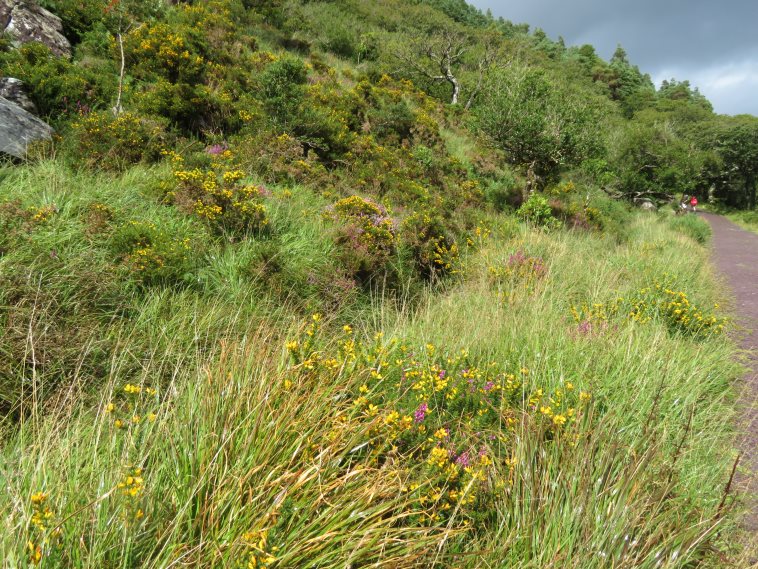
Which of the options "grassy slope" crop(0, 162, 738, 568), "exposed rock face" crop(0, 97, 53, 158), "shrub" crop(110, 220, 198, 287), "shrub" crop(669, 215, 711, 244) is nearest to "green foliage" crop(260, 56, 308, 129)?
"exposed rock face" crop(0, 97, 53, 158)

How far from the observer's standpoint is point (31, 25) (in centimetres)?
717

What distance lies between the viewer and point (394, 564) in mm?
1522

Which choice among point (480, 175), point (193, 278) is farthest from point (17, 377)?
point (480, 175)

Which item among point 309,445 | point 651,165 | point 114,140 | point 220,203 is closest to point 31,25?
point 114,140

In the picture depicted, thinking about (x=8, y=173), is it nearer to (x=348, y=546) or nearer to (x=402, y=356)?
(x=402, y=356)

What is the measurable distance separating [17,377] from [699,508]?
378 centimetres

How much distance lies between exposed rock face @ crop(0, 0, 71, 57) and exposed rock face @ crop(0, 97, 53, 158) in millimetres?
3239

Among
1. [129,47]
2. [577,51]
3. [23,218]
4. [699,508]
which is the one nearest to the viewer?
[699,508]

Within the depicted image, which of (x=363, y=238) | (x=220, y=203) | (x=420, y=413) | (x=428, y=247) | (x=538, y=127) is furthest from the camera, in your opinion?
(x=538, y=127)

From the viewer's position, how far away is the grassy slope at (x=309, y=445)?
57.0 inches

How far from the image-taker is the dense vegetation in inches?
61.4

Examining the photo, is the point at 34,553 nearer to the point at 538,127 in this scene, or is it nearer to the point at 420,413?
the point at 420,413

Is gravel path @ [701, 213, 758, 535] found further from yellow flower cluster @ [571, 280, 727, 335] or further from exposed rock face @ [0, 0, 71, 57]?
exposed rock face @ [0, 0, 71, 57]

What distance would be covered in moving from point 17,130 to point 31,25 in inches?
166
